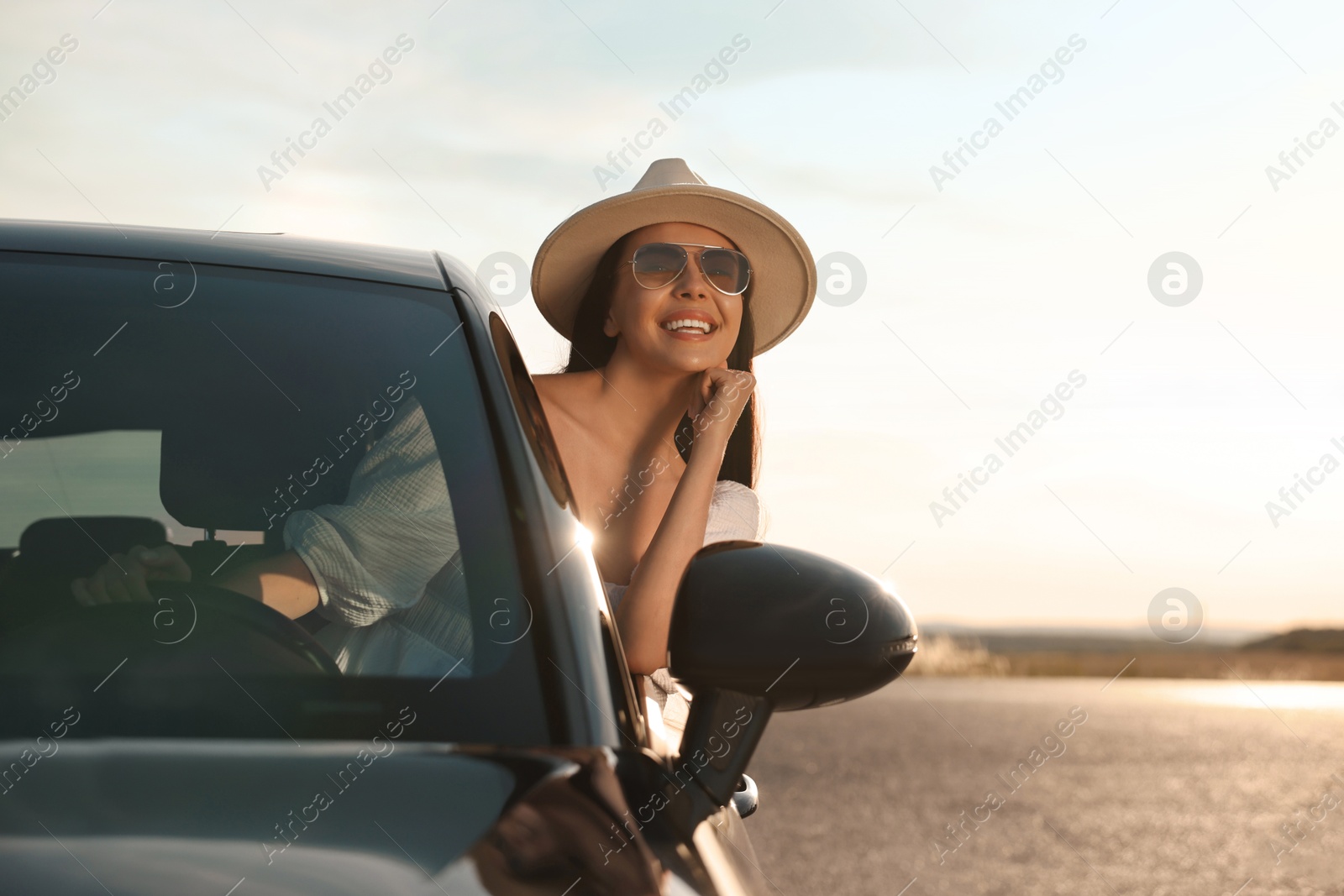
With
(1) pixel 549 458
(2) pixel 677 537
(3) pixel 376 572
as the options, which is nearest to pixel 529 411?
(1) pixel 549 458

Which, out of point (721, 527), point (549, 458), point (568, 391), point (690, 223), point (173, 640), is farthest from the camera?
point (690, 223)

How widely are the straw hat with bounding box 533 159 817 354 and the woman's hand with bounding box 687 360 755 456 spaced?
1.53 feet

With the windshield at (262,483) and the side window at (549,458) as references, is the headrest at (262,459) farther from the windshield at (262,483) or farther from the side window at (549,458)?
the side window at (549,458)

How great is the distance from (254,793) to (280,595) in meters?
0.55

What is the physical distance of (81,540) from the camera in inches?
60.5

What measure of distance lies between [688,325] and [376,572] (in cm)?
209

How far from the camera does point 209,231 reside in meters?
1.83

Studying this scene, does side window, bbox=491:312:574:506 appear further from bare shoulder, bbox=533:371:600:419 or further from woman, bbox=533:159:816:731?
bare shoulder, bbox=533:371:600:419

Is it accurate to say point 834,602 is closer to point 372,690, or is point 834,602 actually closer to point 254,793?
point 372,690

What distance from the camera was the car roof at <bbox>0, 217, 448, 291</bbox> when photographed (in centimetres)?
168

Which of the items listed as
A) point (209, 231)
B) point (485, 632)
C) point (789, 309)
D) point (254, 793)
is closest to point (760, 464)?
point (789, 309)

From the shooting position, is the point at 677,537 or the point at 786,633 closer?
the point at 786,633

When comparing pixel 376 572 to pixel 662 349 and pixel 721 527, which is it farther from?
pixel 662 349

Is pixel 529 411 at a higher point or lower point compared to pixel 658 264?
higher
